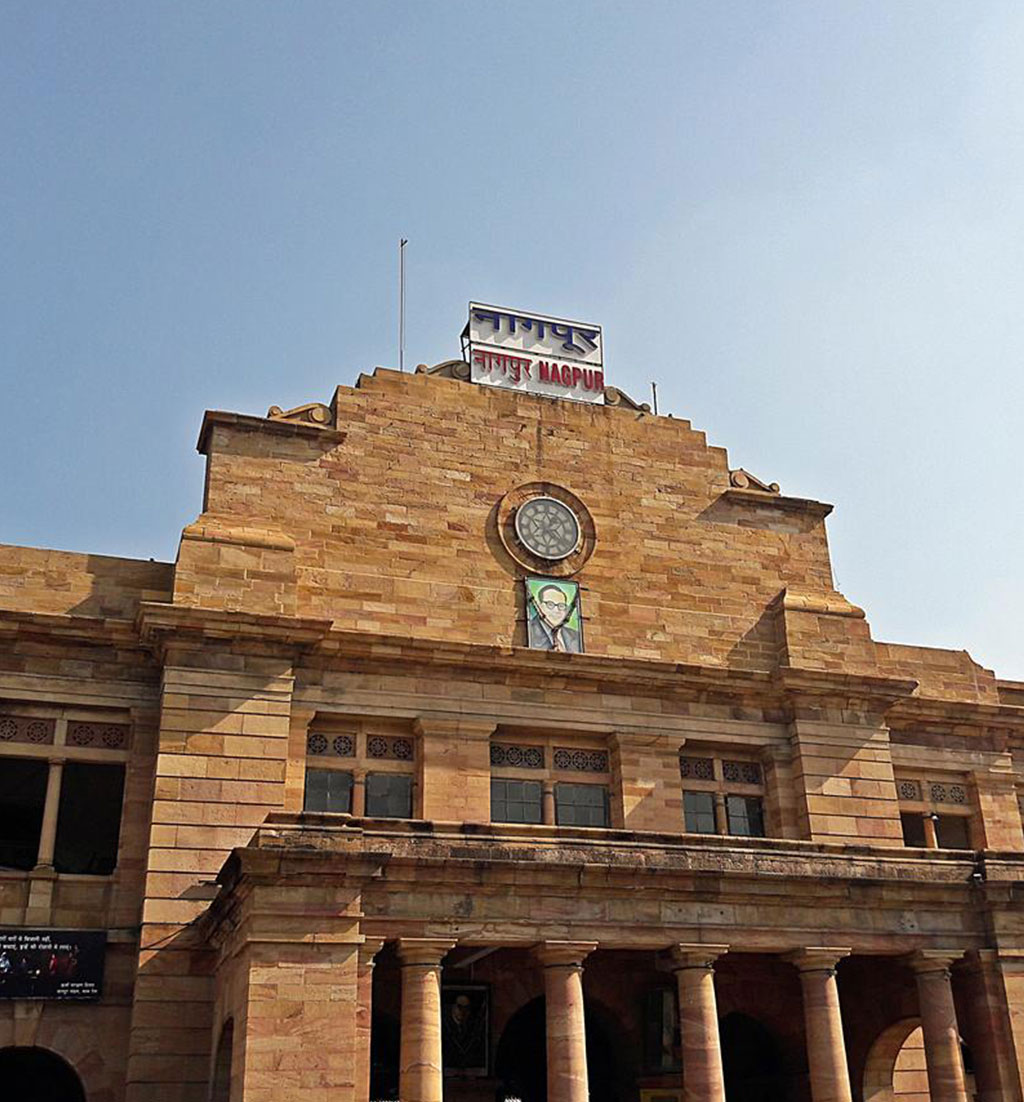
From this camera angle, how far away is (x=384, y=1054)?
25.5 m

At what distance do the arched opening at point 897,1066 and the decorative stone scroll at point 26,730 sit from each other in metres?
17.8

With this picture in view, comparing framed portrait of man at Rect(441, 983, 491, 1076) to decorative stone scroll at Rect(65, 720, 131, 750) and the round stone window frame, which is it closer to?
decorative stone scroll at Rect(65, 720, 131, 750)

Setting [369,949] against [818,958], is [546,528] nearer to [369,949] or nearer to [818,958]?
[818,958]

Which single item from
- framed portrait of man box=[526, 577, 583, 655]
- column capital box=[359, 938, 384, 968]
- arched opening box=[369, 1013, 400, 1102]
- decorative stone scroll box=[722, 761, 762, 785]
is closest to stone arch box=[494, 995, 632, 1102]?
arched opening box=[369, 1013, 400, 1102]

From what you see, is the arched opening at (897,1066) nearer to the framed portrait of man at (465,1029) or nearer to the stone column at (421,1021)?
the framed portrait of man at (465,1029)

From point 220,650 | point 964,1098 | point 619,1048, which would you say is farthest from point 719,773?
point 220,650

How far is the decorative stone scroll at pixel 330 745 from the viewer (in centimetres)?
2689

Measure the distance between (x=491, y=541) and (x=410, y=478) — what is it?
240cm

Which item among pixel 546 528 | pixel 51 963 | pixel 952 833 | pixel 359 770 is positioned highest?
pixel 546 528

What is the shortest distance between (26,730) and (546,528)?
40.6ft

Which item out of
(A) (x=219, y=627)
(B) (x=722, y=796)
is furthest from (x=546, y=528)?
(A) (x=219, y=627)

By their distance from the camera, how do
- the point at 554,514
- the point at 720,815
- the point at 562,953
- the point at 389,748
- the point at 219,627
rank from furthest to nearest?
the point at 554,514, the point at 720,815, the point at 389,748, the point at 219,627, the point at 562,953

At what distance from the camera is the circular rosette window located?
99.8ft

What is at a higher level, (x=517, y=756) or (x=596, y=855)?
(x=517, y=756)
